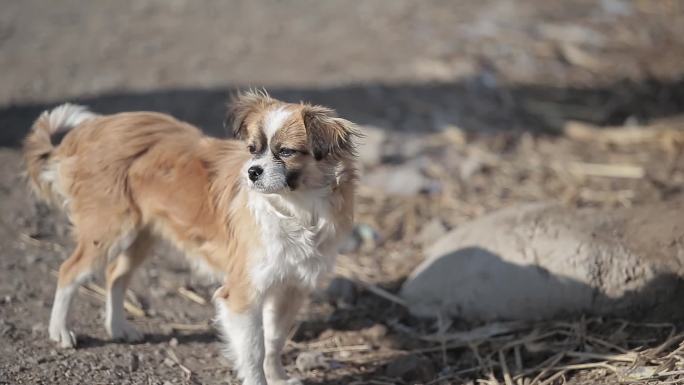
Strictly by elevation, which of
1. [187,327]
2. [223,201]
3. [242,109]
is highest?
[242,109]

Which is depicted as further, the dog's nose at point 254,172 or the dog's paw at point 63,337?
the dog's paw at point 63,337

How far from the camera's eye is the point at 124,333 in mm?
5203

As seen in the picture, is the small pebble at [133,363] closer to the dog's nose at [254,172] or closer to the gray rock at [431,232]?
the dog's nose at [254,172]

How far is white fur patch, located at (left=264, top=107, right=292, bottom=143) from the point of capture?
14.1 ft

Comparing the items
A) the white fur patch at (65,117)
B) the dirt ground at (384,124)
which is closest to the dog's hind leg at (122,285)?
the dirt ground at (384,124)

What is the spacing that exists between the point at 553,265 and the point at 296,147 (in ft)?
6.91

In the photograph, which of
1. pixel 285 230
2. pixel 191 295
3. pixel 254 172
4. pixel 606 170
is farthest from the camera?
pixel 606 170

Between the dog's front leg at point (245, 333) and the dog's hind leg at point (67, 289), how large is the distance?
85 cm

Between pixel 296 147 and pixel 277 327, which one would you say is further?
pixel 277 327

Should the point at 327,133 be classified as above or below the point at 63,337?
above

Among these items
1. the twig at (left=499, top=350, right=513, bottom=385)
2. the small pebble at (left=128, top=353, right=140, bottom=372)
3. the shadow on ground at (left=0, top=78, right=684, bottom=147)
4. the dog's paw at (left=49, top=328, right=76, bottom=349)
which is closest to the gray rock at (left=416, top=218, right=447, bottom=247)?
the twig at (left=499, top=350, right=513, bottom=385)

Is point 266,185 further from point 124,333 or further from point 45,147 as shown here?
point 45,147

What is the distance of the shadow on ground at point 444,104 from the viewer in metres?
8.17

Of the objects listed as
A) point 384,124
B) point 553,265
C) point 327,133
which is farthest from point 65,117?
point 384,124
